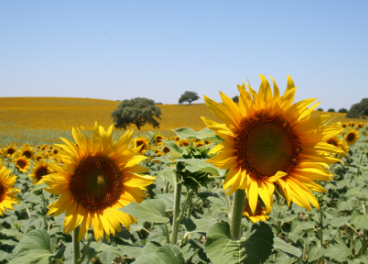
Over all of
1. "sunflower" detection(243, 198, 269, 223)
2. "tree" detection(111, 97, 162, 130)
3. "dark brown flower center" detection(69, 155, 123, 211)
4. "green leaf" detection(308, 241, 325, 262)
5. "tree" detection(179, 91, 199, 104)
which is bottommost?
"green leaf" detection(308, 241, 325, 262)

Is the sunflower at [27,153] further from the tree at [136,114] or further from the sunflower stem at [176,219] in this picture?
the tree at [136,114]

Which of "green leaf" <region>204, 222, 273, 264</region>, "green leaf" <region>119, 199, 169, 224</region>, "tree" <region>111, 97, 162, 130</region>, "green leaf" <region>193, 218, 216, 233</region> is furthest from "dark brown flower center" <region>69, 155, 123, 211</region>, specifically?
"tree" <region>111, 97, 162, 130</region>

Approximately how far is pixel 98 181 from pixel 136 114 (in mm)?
42984

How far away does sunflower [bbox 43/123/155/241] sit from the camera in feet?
5.87

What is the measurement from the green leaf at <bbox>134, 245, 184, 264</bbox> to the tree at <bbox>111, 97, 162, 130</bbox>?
43.2 meters

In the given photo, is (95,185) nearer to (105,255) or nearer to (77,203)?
(77,203)

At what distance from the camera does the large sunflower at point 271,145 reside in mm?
1214

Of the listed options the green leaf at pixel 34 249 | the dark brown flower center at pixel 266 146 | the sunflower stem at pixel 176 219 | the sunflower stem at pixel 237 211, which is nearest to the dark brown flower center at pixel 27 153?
the green leaf at pixel 34 249

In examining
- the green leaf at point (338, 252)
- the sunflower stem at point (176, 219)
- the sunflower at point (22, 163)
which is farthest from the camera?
the sunflower at point (22, 163)

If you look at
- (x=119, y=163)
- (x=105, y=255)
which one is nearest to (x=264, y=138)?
(x=119, y=163)

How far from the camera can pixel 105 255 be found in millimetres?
2162

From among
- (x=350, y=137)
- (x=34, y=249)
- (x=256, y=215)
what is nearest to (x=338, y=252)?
(x=256, y=215)

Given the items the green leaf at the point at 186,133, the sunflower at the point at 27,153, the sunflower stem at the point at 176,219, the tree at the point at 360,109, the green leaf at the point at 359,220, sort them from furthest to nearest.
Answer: the tree at the point at 360,109 < the sunflower at the point at 27,153 < the green leaf at the point at 359,220 < the sunflower stem at the point at 176,219 < the green leaf at the point at 186,133

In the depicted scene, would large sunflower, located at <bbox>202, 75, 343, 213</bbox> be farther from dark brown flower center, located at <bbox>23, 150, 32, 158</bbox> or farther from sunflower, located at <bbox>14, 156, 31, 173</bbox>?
dark brown flower center, located at <bbox>23, 150, 32, 158</bbox>
